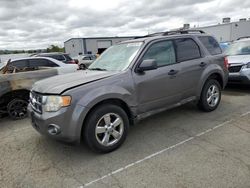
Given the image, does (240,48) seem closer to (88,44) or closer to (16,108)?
(16,108)

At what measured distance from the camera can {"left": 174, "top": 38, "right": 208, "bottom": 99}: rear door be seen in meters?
4.59

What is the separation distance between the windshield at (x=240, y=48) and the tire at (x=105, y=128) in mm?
5975

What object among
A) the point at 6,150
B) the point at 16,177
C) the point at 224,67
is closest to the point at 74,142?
the point at 16,177

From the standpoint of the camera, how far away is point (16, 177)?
3135 millimetres

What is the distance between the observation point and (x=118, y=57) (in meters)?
4.35

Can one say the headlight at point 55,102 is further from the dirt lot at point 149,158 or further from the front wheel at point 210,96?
the front wheel at point 210,96

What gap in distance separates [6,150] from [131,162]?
91.3 inches

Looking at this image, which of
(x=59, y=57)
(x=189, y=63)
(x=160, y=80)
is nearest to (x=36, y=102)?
(x=160, y=80)

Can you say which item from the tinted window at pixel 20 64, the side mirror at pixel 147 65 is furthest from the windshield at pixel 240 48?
the tinted window at pixel 20 64

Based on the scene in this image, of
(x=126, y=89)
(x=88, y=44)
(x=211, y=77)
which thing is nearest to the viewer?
(x=126, y=89)

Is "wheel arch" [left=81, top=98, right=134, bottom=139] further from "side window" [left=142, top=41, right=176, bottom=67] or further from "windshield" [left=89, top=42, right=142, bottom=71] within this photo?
"side window" [left=142, top=41, right=176, bottom=67]

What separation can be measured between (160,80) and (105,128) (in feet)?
4.58

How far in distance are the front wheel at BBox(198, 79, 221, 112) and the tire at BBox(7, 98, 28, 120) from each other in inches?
173

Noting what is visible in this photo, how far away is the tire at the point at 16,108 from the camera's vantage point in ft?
18.4
